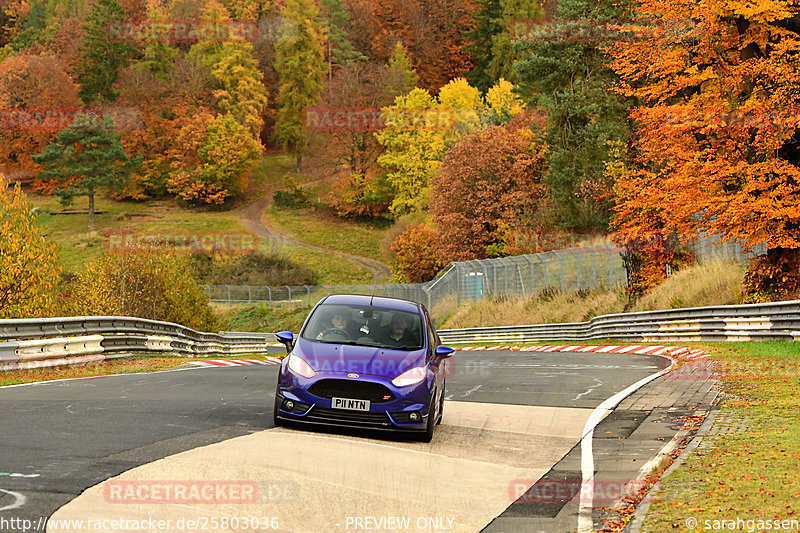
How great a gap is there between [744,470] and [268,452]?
14.0 ft

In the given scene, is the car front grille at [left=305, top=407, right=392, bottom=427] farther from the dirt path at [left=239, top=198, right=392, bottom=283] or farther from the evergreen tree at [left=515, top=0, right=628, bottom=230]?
the dirt path at [left=239, top=198, right=392, bottom=283]

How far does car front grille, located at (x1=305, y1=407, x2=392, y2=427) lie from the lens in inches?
427

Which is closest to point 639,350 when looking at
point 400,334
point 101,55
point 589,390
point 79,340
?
point 589,390

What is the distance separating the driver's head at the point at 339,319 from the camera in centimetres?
1210

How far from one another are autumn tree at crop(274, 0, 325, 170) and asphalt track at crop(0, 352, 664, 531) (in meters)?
114

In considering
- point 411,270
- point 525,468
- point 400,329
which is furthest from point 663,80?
point 411,270

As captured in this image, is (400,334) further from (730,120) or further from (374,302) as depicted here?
(730,120)

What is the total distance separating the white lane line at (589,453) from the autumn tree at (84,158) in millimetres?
97997

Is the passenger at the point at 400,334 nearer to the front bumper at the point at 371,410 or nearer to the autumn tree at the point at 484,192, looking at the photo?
the front bumper at the point at 371,410

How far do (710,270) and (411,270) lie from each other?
43.9 m

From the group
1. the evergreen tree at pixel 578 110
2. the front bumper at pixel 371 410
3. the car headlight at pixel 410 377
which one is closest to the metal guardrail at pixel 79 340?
the front bumper at pixel 371 410

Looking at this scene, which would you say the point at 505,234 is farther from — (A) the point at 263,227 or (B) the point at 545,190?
(A) the point at 263,227

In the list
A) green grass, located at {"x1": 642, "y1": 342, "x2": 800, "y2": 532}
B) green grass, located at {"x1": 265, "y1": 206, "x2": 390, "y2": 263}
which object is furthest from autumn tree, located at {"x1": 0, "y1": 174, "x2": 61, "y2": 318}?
green grass, located at {"x1": 265, "y1": 206, "x2": 390, "y2": 263}

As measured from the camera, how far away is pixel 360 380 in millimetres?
10875
